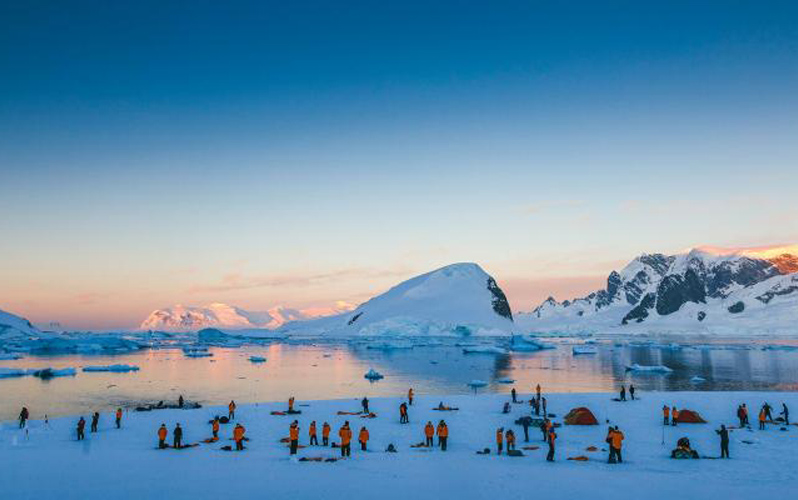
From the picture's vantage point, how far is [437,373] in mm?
74062

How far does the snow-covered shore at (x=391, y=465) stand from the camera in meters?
19.2

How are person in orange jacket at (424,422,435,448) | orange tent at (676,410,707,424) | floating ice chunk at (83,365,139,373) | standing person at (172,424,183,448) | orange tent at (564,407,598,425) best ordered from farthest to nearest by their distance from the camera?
1. floating ice chunk at (83,365,139,373)
2. orange tent at (676,410,707,424)
3. orange tent at (564,407,598,425)
4. person in orange jacket at (424,422,435,448)
5. standing person at (172,424,183,448)

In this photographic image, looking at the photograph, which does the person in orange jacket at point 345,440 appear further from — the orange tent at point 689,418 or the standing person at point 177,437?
the orange tent at point 689,418

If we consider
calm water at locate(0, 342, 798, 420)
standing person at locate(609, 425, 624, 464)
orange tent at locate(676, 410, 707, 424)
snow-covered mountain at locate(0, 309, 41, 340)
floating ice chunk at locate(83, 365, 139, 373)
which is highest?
snow-covered mountain at locate(0, 309, 41, 340)

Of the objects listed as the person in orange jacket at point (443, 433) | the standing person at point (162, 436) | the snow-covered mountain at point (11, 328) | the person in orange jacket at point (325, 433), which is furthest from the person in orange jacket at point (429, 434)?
the snow-covered mountain at point (11, 328)

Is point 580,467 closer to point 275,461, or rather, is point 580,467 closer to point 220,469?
point 275,461

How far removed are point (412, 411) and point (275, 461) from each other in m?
A: 16.2

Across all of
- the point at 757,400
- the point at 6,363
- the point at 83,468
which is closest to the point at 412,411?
the point at 83,468

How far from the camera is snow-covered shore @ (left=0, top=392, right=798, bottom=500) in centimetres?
1917

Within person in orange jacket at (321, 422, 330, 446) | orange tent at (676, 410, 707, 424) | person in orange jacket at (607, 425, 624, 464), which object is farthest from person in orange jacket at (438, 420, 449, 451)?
orange tent at (676, 410, 707, 424)

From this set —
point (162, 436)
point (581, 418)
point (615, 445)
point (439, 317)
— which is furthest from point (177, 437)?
point (439, 317)

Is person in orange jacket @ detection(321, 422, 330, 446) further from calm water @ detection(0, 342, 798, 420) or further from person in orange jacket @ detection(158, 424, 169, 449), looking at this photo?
calm water @ detection(0, 342, 798, 420)

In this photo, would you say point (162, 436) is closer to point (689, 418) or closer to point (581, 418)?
point (581, 418)

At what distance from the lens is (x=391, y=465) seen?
23.2 metres
